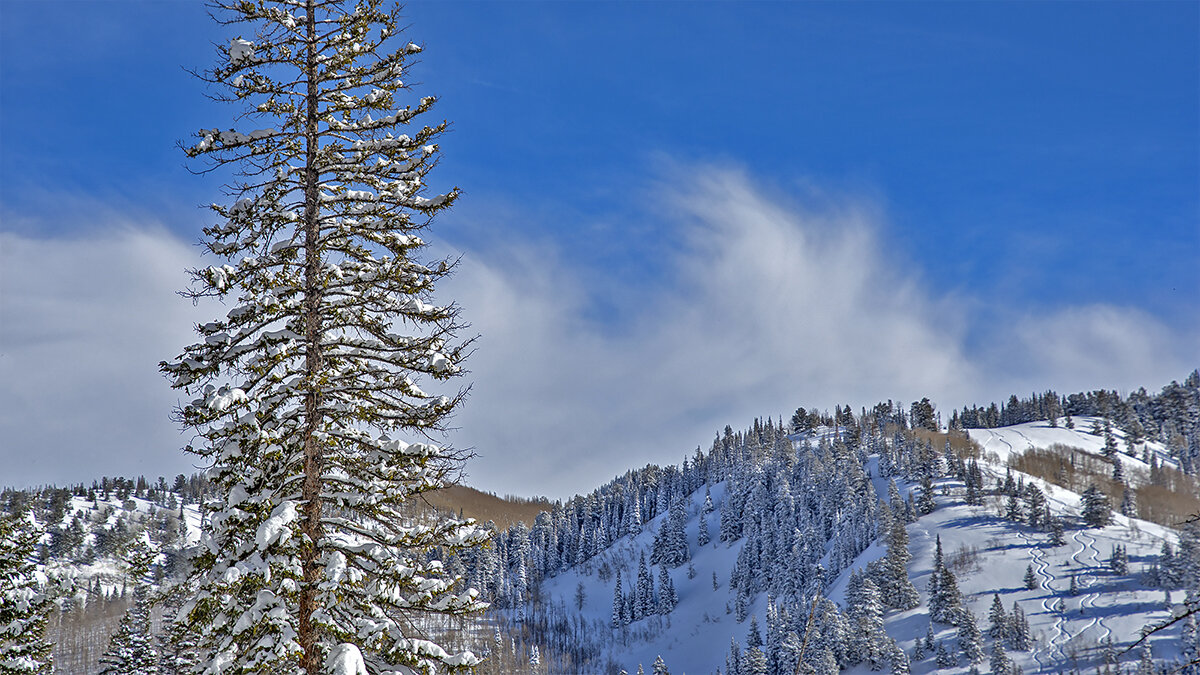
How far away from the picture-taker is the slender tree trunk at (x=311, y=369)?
10996 millimetres

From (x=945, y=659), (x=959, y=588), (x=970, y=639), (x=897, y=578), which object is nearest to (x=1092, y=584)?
(x=959, y=588)

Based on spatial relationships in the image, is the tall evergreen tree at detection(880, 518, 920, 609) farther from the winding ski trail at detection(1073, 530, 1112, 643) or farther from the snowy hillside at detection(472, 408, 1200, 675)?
the winding ski trail at detection(1073, 530, 1112, 643)

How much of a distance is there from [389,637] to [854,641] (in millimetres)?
99961

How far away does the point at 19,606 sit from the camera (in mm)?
21578

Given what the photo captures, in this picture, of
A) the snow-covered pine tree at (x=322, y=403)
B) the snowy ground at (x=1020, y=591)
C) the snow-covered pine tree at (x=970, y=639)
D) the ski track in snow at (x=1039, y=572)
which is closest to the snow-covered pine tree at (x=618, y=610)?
the snowy ground at (x=1020, y=591)

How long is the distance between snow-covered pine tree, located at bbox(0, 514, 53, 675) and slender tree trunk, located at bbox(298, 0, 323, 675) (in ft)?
51.9

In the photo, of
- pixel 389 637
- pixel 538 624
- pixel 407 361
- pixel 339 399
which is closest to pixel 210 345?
pixel 339 399

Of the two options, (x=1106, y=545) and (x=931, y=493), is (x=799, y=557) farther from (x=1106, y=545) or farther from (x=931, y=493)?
(x=1106, y=545)

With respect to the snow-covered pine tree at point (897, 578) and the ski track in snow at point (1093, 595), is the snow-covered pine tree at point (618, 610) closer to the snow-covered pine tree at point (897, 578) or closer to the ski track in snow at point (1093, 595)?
the snow-covered pine tree at point (897, 578)

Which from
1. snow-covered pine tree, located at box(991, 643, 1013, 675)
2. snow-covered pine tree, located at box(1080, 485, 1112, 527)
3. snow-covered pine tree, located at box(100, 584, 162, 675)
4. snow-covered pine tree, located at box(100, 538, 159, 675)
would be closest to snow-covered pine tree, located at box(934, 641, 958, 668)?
snow-covered pine tree, located at box(991, 643, 1013, 675)

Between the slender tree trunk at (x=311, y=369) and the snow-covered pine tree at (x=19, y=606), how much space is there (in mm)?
15817

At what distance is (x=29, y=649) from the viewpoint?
2177 centimetres

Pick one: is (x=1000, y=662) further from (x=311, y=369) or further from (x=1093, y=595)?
(x=311, y=369)

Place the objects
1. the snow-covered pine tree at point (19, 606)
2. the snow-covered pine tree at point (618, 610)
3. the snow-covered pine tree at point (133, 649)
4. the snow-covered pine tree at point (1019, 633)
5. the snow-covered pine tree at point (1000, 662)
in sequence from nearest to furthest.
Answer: the snow-covered pine tree at point (19, 606) → the snow-covered pine tree at point (133, 649) → the snow-covered pine tree at point (1000, 662) → the snow-covered pine tree at point (1019, 633) → the snow-covered pine tree at point (618, 610)
